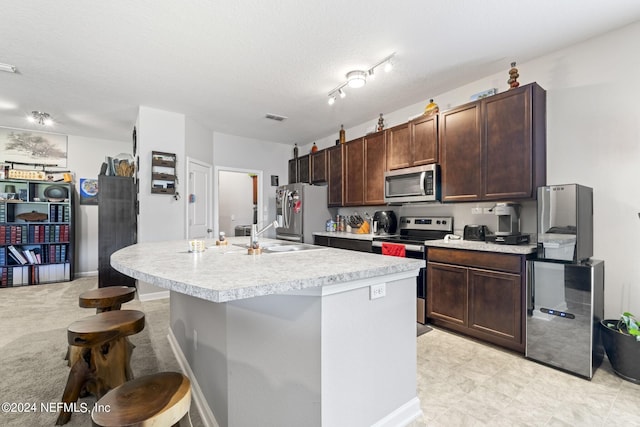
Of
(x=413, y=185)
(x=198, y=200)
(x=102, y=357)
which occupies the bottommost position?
(x=102, y=357)

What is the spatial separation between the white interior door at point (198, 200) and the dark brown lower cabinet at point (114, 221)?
30.4 inches

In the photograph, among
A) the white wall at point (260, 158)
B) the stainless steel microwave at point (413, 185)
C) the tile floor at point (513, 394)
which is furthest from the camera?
the white wall at point (260, 158)

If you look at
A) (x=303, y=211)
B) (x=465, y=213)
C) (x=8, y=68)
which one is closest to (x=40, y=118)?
(x=8, y=68)

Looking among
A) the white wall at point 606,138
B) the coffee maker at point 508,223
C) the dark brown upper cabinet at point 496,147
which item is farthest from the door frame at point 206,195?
the white wall at point 606,138

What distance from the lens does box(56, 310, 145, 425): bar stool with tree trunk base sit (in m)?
1.62

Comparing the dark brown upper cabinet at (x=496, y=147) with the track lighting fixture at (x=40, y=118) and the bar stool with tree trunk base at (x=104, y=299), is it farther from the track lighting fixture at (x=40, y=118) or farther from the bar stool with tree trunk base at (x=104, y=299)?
the track lighting fixture at (x=40, y=118)

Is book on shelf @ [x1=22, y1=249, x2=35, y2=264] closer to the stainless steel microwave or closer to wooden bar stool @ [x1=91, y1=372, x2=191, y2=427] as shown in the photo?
wooden bar stool @ [x1=91, y1=372, x2=191, y2=427]

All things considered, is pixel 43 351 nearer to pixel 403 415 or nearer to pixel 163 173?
pixel 163 173

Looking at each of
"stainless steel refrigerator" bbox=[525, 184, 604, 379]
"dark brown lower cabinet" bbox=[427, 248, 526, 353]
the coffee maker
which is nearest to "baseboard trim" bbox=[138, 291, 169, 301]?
"dark brown lower cabinet" bbox=[427, 248, 526, 353]

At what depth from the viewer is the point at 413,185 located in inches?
138

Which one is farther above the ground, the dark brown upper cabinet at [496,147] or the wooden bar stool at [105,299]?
the dark brown upper cabinet at [496,147]

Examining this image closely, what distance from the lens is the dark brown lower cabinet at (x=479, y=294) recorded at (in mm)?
2408

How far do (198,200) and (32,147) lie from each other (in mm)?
3227

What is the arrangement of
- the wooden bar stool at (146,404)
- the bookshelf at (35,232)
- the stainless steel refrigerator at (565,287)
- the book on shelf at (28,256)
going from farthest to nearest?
the book on shelf at (28,256) < the bookshelf at (35,232) < the stainless steel refrigerator at (565,287) < the wooden bar stool at (146,404)
